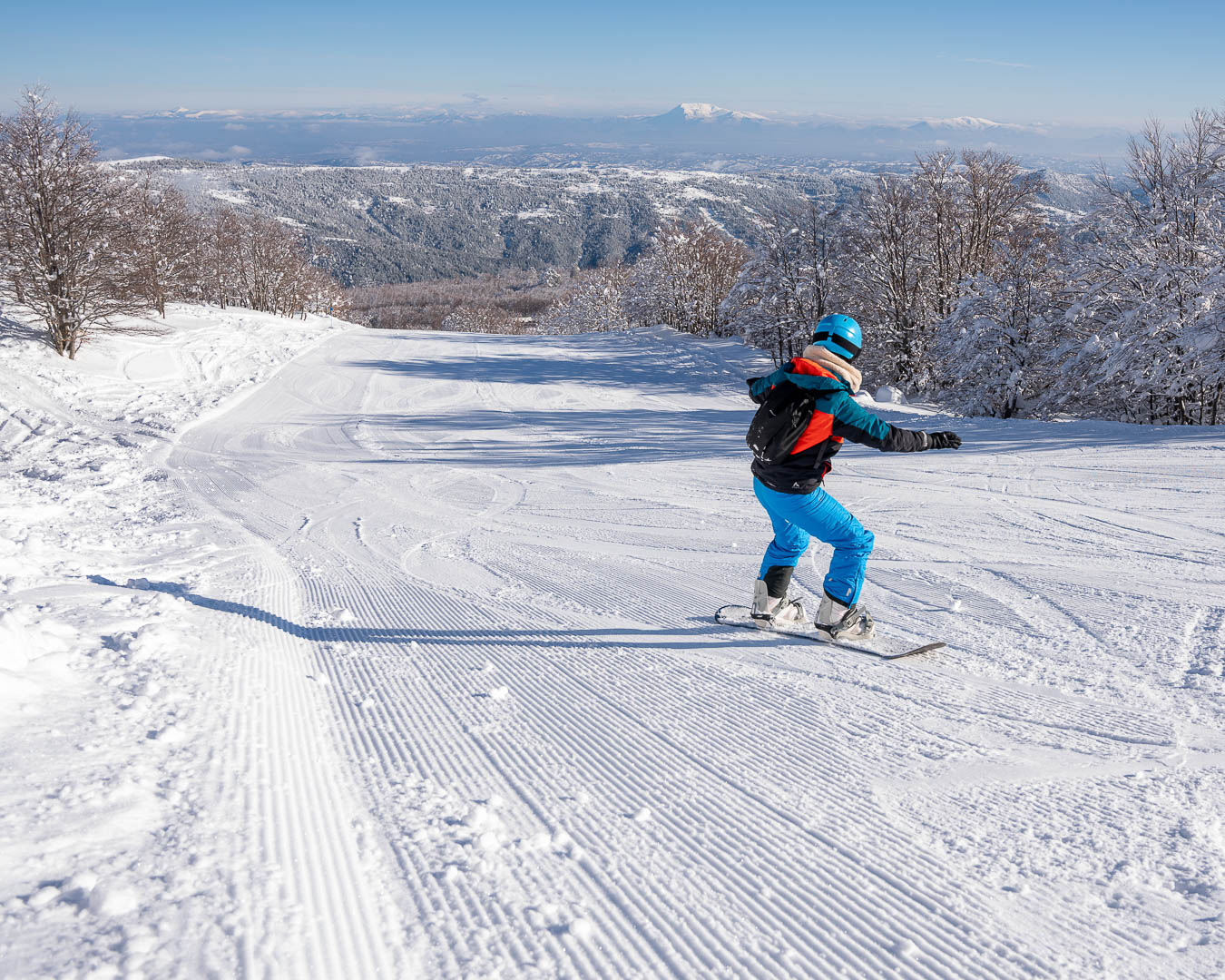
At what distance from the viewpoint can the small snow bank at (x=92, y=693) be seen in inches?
83.7

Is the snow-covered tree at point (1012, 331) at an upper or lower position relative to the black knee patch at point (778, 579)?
upper

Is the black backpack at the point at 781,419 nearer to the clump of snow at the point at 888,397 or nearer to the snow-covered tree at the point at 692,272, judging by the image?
the clump of snow at the point at 888,397

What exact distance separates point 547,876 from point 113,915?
125 cm

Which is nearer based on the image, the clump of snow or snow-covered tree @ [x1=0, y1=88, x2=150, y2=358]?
the clump of snow

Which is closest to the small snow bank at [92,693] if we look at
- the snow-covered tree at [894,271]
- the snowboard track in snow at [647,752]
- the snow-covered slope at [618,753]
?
the snow-covered slope at [618,753]

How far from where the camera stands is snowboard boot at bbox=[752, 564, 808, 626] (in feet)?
15.1

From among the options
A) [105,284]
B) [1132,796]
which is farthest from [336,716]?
[105,284]

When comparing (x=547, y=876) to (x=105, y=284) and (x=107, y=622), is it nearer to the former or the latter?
(x=107, y=622)

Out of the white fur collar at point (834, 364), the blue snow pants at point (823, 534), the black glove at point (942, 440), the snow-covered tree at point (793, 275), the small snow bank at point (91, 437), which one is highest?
the snow-covered tree at point (793, 275)

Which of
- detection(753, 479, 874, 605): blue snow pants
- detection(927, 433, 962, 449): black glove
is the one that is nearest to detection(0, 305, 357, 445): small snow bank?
detection(753, 479, 874, 605): blue snow pants

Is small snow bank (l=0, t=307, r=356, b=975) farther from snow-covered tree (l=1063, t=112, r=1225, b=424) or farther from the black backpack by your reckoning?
snow-covered tree (l=1063, t=112, r=1225, b=424)

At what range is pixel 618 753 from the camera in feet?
10.9

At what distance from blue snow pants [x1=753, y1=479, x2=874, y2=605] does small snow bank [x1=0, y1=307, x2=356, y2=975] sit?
3.16 meters

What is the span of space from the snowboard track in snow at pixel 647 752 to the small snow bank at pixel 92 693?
29 centimetres
